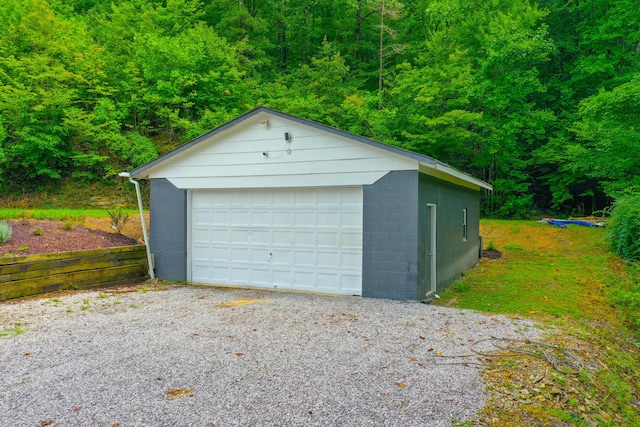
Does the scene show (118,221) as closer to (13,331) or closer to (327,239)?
(13,331)

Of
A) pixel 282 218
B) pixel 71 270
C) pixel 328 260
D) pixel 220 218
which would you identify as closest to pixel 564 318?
pixel 328 260

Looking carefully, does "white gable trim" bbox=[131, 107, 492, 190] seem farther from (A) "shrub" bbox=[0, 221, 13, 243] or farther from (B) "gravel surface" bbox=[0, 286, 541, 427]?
(A) "shrub" bbox=[0, 221, 13, 243]

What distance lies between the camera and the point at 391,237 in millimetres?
6812

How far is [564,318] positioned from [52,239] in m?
9.37

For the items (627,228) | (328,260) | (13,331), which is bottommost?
(13,331)

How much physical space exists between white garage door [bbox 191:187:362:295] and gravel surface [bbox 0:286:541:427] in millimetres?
1109

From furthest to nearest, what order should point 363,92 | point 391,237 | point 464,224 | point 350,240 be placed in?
point 363,92 → point 464,224 → point 350,240 → point 391,237

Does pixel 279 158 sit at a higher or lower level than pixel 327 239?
higher

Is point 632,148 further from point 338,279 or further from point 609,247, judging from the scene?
point 338,279

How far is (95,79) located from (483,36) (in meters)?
18.4

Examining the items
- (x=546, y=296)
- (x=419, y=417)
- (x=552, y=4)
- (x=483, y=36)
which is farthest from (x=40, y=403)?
(x=552, y=4)

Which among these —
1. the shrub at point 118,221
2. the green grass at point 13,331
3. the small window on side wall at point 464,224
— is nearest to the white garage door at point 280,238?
the shrub at point 118,221

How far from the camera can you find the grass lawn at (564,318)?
321 cm

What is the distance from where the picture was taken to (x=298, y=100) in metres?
18.0
